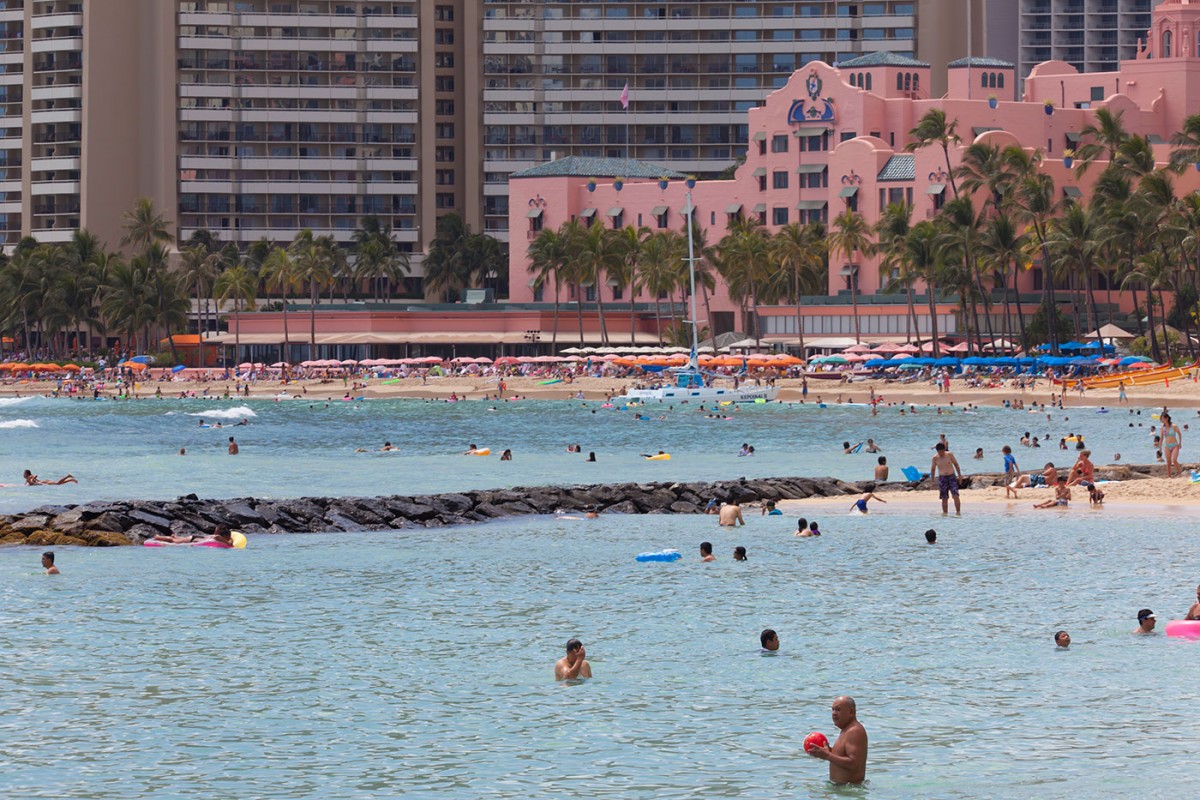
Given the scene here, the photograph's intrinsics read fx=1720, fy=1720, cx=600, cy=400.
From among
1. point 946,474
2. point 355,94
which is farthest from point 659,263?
point 946,474

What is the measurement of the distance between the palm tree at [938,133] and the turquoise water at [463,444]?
32.9 meters

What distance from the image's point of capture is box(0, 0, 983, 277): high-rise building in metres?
175

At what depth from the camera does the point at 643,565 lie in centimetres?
3762

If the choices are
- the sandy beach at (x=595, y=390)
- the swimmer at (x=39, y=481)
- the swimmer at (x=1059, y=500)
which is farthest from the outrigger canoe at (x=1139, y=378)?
the swimmer at (x=39, y=481)

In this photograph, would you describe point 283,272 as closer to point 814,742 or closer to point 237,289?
point 237,289

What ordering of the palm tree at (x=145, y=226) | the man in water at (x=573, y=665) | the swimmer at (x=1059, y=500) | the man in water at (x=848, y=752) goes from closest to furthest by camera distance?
the man in water at (x=848, y=752)
the man in water at (x=573, y=665)
the swimmer at (x=1059, y=500)
the palm tree at (x=145, y=226)

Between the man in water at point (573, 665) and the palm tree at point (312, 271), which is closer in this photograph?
the man in water at point (573, 665)

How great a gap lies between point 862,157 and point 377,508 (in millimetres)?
97434

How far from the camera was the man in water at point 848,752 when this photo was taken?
66.5 feet

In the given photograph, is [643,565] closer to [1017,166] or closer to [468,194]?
[1017,166]

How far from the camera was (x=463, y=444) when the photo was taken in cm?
7994

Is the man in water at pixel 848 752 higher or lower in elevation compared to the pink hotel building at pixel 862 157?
lower

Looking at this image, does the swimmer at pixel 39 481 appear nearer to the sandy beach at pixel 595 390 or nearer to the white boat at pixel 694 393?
the white boat at pixel 694 393

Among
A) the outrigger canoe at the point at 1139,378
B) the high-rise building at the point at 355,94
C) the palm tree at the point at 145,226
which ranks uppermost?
the high-rise building at the point at 355,94
